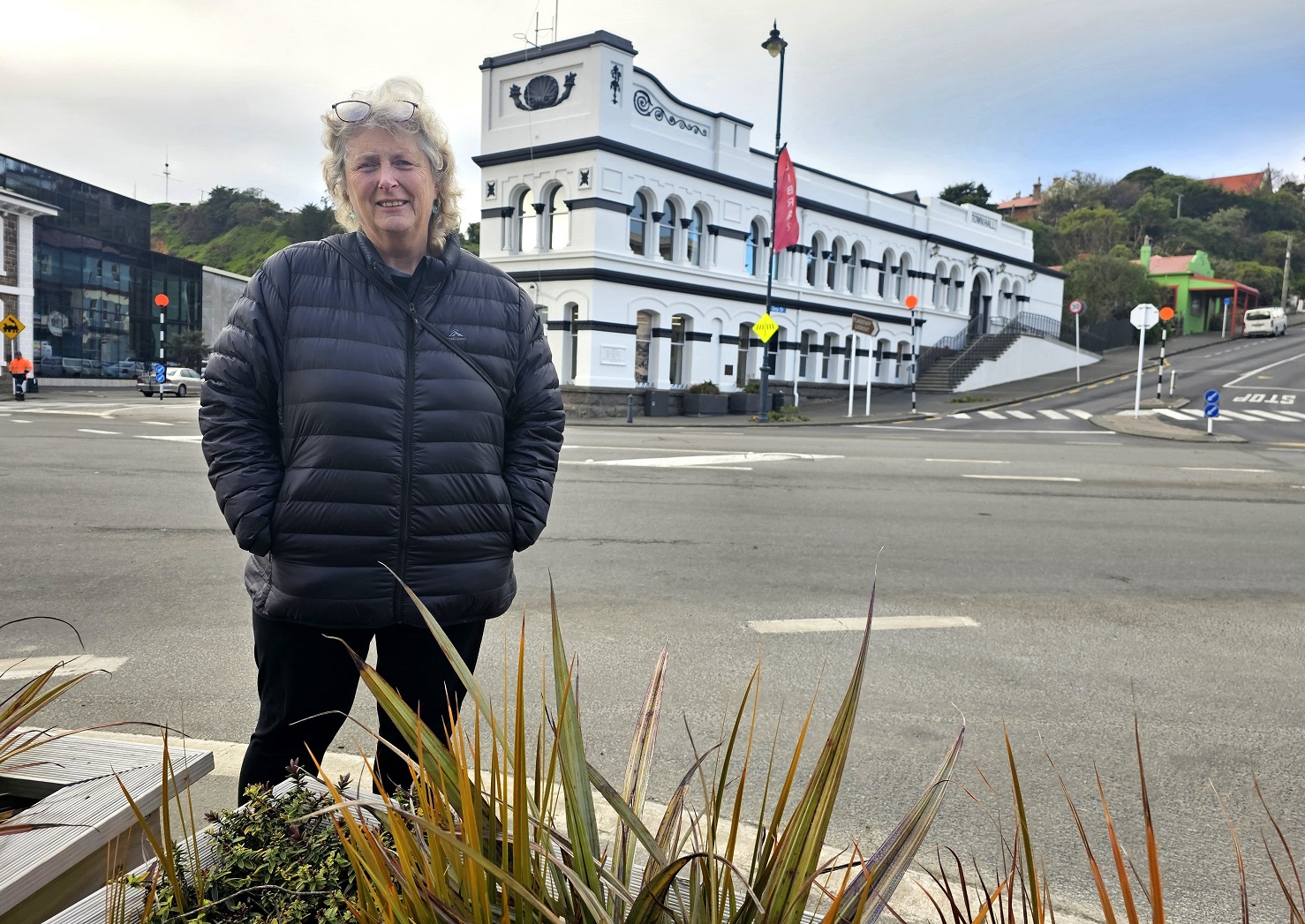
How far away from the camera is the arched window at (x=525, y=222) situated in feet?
97.3

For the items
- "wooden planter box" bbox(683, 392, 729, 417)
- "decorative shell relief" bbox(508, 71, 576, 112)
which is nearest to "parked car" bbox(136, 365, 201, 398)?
"decorative shell relief" bbox(508, 71, 576, 112)

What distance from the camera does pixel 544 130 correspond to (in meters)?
28.8

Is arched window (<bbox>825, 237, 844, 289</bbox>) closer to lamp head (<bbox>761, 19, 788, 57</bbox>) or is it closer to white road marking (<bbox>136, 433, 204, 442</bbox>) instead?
lamp head (<bbox>761, 19, 788, 57</bbox>)

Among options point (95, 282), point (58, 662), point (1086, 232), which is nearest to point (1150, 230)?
point (1086, 232)

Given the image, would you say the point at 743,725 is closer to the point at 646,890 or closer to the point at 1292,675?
the point at 646,890

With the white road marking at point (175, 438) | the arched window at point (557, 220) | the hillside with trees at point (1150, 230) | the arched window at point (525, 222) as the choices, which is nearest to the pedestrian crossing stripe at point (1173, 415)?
Answer: the arched window at point (557, 220)

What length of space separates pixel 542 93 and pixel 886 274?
57.5ft

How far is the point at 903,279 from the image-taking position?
40875mm

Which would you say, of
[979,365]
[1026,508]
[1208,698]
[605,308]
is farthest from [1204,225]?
[1208,698]

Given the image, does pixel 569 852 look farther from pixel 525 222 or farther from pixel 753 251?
pixel 753 251

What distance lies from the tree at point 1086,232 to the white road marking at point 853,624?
79.8 m

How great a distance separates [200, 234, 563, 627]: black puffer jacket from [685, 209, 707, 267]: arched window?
29.6 m

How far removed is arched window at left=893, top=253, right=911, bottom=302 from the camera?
4056 cm

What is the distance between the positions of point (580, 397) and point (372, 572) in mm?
26254
